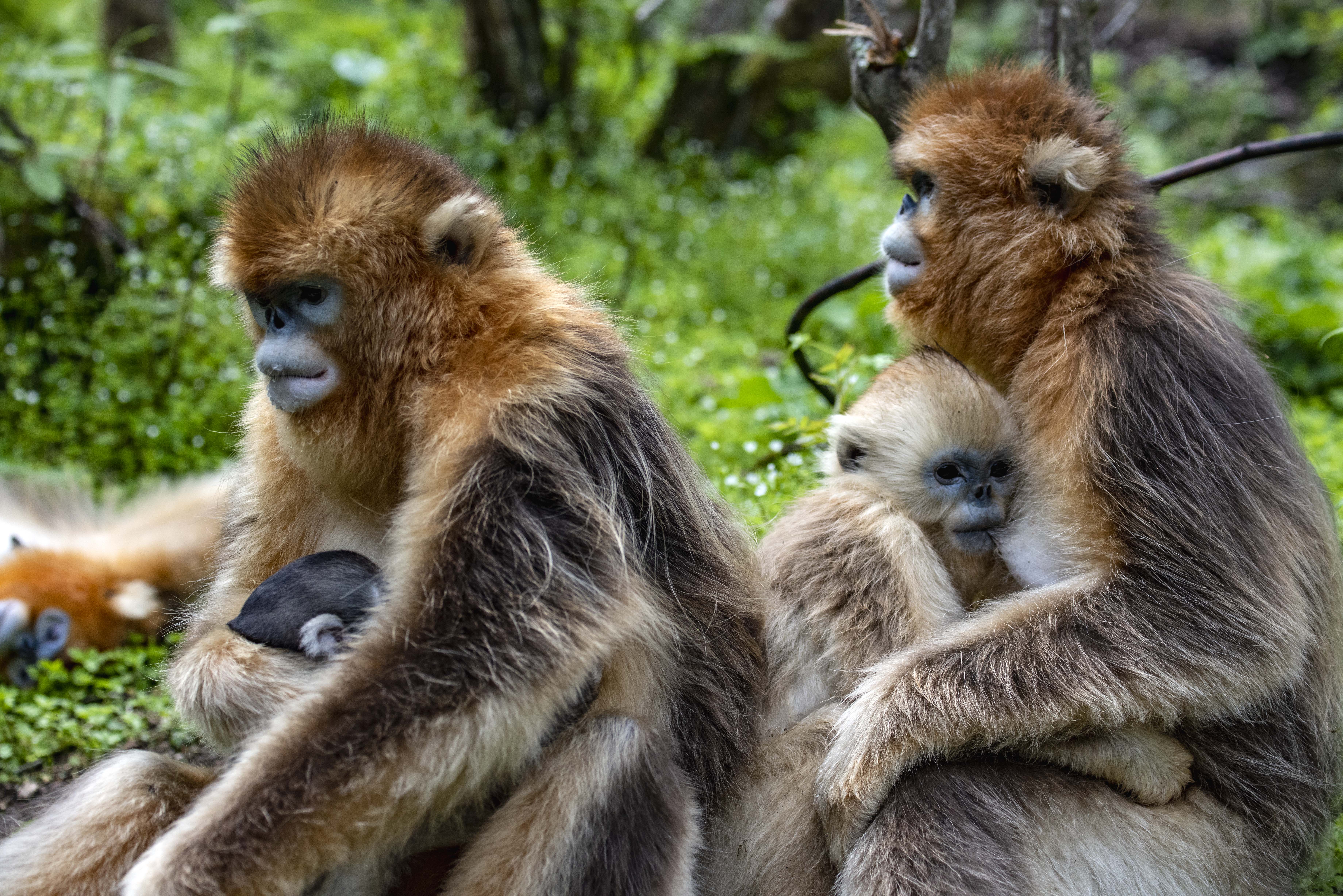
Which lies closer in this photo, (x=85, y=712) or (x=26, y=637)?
(x=85, y=712)

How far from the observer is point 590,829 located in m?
2.59

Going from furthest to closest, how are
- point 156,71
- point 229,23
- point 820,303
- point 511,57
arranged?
point 511,57 → point 229,23 → point 156,71 → point 820,303

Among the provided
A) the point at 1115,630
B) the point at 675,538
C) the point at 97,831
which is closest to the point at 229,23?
the point at 675,538

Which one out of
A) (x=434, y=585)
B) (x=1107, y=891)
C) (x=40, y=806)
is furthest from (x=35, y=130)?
(x=1107, y=891)

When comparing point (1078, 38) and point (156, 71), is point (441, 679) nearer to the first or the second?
point (1078, 38)

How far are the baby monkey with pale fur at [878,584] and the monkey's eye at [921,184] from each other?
0.48 m

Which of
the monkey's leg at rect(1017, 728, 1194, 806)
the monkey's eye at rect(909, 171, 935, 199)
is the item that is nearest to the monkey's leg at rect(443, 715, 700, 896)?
the monkey's leg at rect(1017, 728, 1194, 806)

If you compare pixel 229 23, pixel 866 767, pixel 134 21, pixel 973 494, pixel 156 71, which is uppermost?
pixel 134 21

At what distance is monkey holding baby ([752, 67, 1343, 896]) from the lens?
277 cm

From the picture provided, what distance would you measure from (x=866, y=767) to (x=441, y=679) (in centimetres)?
104

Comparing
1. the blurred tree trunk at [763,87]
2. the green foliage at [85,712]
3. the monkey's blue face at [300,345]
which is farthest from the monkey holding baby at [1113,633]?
the blurred tree trunk at [763,87]

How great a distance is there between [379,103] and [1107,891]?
301 inches

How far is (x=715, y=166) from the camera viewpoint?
30.3 feet

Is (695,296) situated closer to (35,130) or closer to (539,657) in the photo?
(35,130)
